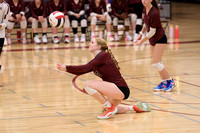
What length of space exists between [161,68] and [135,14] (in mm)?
6583

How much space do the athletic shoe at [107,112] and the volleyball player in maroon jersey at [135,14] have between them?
7.50 metres

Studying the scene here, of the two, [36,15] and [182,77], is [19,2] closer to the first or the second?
[36,15]

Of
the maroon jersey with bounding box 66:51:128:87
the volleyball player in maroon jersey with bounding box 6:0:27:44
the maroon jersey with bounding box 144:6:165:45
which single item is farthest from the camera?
the volleyball player in maroon jersey with bounding box 6:0:27:44

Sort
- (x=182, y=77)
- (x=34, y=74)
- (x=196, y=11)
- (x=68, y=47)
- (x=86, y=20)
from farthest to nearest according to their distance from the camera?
(x=196, y=11)
(x=86, y=20)
(x=68, y=47)
(x=34, y=74)
(x=182, y=77)

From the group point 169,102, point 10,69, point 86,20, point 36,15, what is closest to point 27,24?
point 36,15

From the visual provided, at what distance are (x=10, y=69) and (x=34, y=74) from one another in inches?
31.6

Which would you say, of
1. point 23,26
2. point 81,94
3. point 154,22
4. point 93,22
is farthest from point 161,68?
point 23,26

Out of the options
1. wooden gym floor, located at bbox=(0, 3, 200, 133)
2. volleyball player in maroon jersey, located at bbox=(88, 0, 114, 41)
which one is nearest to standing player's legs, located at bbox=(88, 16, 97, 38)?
volleyball player in maroon jersey, located at bbox=(88, 0, 114, 41)

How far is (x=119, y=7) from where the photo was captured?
42.5 feet

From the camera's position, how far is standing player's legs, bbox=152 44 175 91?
276 inches

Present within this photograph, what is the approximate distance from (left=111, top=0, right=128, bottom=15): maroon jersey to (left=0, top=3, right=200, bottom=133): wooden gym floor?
162 centimetres

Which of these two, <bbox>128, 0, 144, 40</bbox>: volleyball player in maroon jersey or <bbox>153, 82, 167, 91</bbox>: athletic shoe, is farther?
<bbox>128, 0, 144, 40</bbox>: volleyball player in maroon jersey

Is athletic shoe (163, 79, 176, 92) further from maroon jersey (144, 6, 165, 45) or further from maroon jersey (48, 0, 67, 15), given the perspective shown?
maroon jersey (48, 0, 67, 15)

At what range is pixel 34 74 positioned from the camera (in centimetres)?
860
